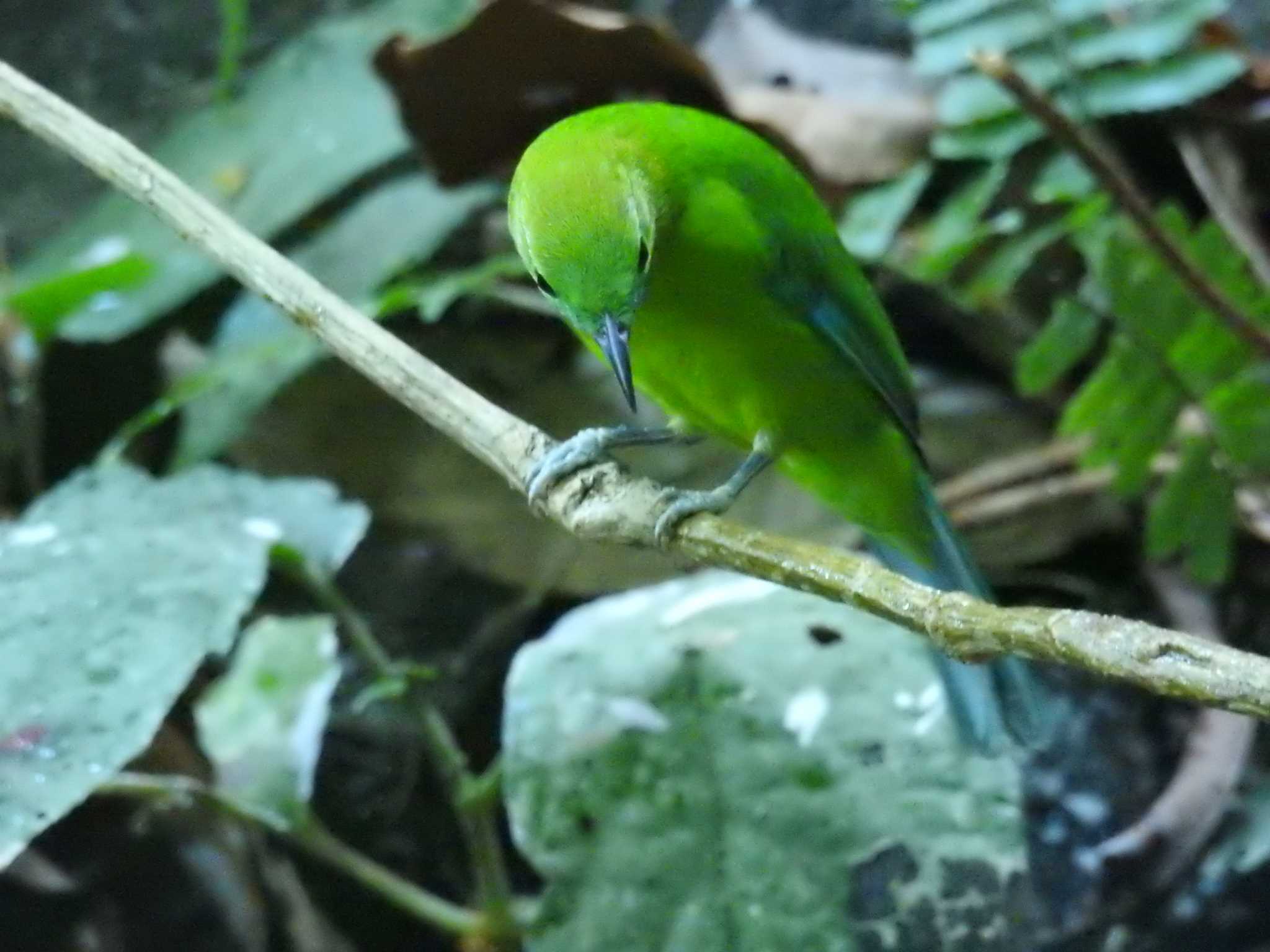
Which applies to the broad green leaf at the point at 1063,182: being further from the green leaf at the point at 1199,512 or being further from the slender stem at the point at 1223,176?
the green leaf at the point at 1199,512

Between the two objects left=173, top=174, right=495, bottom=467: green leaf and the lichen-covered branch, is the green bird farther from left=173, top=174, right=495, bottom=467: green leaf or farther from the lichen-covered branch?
left=173, top=174, right=495, bottom=467: green leaf

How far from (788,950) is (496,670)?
1.21 meters

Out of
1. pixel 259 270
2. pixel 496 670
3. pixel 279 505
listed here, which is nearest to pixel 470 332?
pixel 496 670

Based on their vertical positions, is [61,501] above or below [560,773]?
above

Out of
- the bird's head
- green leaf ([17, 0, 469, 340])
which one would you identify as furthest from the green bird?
green leaf ([17, 0, 469, 340])

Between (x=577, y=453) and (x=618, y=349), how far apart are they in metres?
0.18

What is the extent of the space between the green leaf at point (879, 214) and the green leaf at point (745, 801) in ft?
2.96

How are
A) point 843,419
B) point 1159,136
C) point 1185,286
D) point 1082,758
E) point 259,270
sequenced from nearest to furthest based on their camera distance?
point 259,270 → point 843,419 → point 1185,286 → point 1082,758 → point 1159,136

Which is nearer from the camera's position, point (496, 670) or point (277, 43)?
point (496, 670)

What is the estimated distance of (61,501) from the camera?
6.40 feet

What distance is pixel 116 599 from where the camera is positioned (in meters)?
1.62

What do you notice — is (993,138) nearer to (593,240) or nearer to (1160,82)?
(1160,82)

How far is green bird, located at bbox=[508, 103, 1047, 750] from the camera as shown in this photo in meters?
1.47

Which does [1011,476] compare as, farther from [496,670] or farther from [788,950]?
[788,950]
